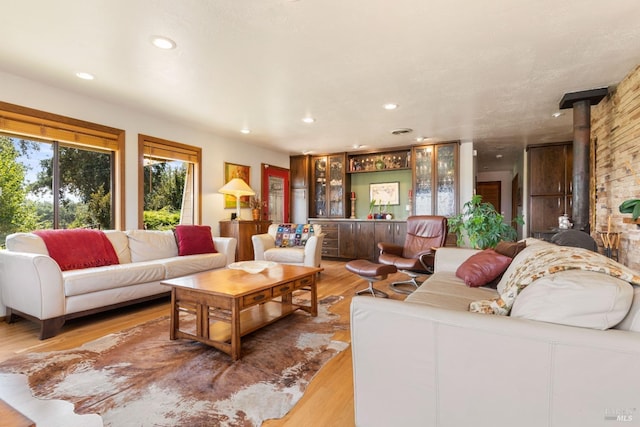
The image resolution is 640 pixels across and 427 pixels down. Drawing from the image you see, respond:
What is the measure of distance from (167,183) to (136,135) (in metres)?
0.82

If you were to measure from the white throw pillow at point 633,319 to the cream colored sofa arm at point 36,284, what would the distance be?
3429 millimetres

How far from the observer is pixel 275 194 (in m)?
6.70

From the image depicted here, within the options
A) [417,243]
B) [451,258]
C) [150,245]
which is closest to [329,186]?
[417,243]

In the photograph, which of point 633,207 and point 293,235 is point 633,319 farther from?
point 293,235

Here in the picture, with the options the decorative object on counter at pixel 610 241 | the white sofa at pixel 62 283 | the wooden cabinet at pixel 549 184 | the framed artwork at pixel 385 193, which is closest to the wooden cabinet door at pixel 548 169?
the wooden cabinet at pixel 549 184

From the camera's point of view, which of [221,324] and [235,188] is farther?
[235,188]

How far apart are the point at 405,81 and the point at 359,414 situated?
2849 millimetres

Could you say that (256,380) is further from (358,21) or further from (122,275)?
(358,21)

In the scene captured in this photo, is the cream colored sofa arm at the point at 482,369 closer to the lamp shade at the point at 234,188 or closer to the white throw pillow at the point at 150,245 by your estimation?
the white throw pillow at the point at 150,245

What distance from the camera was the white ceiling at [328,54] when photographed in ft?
6.41

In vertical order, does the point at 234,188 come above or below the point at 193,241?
above

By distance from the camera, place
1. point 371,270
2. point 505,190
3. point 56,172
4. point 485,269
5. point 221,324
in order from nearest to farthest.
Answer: point 485,269 < point 221,324 < point 371,270 < point 56,172 < point 505,190

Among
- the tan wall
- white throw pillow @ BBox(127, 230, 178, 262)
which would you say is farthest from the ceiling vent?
white throw pillow @ BBox(127, 230, 178, 262)

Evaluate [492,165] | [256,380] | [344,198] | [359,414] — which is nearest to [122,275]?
[256,380]
